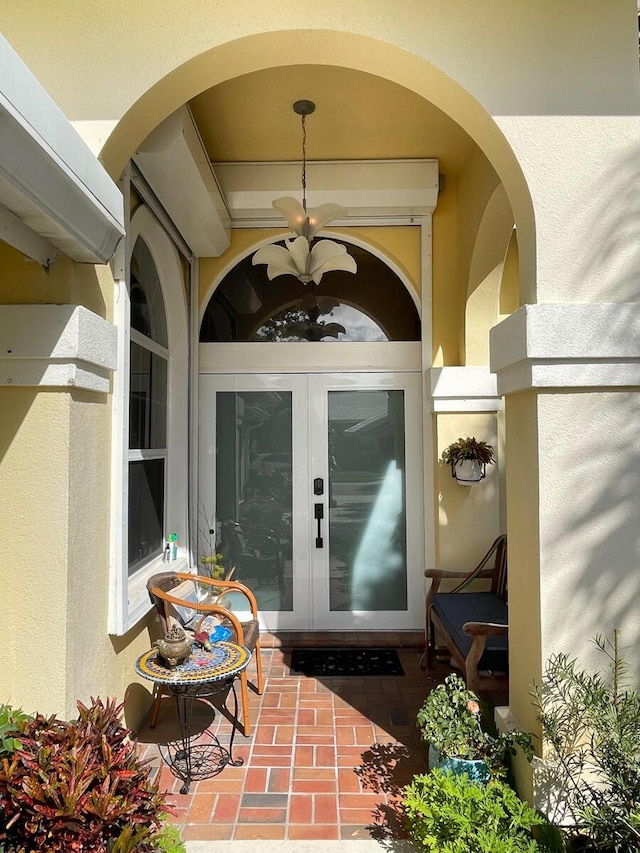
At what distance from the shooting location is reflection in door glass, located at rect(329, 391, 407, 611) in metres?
5.44

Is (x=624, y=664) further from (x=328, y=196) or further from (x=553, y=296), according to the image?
(x=328, y=196)

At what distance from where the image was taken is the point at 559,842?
89.4 inches

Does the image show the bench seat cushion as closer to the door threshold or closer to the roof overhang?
the door threshold

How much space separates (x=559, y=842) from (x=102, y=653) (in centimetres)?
220

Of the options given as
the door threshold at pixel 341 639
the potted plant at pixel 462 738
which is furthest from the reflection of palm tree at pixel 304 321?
the potted plant at pixel 462 738

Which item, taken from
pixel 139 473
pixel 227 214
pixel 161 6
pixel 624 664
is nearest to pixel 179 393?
pixel 139 473

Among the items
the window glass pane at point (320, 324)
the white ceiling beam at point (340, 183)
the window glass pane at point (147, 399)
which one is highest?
the white ceiling beam at point (340, 183)

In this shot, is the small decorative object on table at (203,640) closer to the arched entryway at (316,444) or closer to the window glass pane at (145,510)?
the window glass pane at (145,510)

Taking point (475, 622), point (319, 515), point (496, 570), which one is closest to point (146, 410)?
point (319, 515)

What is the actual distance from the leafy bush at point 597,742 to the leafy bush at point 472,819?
0.21m

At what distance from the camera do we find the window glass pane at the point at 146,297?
4.23 metres

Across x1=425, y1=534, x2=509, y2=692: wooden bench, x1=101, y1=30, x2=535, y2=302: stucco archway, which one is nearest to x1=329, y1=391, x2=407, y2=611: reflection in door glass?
x1=425, y1=534, x2=509, y2=692: wooden bench

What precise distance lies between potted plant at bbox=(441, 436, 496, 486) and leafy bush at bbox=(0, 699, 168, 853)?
328 cm

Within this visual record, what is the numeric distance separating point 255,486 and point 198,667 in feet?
8.18
